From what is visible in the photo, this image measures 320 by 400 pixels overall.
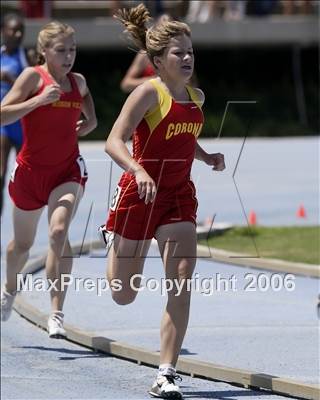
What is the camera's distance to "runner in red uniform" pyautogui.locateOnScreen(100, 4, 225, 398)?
24.0 ft

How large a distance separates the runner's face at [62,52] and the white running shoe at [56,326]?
5.77 ft

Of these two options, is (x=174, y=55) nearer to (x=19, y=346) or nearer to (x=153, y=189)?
(x=153, y=189)

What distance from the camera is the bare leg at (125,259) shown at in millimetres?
7508

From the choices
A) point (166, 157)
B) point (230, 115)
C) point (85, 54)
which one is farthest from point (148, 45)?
point (85, 54)

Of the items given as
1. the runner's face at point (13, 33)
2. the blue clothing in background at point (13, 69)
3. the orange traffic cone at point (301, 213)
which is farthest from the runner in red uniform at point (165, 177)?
the orange traffic cone at point (301, 213)

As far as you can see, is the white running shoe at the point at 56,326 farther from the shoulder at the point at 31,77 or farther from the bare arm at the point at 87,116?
the shoulder at the point at 31,77

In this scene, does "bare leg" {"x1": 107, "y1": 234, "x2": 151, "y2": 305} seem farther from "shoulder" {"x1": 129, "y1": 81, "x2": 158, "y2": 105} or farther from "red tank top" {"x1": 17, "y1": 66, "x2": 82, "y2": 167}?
"red tank top" {"x1": 17, "y1": 66, "x2": 82, "y2": 167}

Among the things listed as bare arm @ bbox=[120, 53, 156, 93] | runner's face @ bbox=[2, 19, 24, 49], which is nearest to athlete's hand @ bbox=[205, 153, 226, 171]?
runner's face @ bbox=[2, 19, 24, 49]

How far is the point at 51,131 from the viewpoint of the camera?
366 inches

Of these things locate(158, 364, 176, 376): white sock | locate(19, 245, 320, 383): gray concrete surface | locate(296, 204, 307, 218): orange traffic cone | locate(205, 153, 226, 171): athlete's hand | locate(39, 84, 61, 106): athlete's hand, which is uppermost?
locate(205, 153, 226, 171): athlete's hand

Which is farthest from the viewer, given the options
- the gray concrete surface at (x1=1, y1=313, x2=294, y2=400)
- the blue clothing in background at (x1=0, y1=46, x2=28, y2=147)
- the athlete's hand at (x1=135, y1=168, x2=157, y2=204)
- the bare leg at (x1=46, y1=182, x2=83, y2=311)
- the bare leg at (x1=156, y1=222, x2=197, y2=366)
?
the blue clothing in background at (x1=0, y1=46, x2=28, y2=147)

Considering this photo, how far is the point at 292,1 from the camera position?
32531 millimetres

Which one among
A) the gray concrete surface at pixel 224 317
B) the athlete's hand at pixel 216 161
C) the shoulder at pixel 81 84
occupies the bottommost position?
the gray concrete surface at pixel 224 317

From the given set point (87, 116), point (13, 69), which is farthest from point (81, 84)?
point (13, 69)
